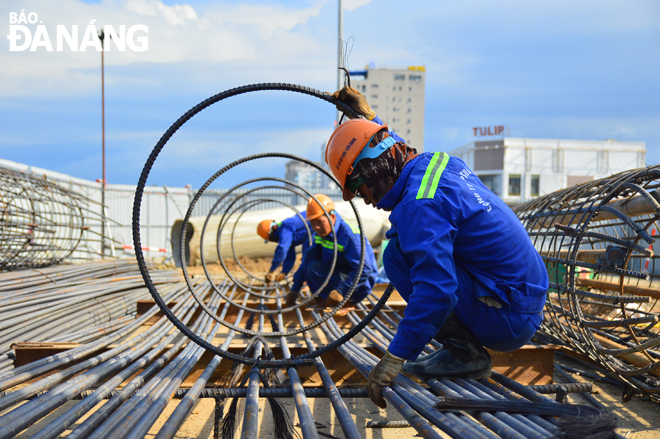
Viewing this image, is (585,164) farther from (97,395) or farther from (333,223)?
(97,395)

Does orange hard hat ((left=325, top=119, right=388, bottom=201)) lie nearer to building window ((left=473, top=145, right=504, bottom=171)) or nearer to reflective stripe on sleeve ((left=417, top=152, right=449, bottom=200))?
reflective stripe on sleeve ((left=417, top=152, right=449, bottom=200))

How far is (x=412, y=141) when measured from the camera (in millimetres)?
82000

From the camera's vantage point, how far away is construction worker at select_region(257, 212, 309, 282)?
27.1 ft

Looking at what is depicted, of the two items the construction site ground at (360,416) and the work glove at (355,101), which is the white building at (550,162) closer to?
the construction site ground at (360,416)

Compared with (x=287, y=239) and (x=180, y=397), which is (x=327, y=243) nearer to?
(x=287, y=239)

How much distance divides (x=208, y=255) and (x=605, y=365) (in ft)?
35.7

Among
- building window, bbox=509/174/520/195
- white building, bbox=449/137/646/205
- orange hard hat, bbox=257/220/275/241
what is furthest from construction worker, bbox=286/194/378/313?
building window, bbox=509/174/520/195

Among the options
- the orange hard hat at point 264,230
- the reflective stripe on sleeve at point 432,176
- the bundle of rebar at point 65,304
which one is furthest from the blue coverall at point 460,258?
the orange hard hat at point 264,230

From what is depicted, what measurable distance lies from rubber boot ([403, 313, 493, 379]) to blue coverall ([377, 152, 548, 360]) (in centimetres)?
6

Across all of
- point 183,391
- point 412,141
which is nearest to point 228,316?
point 183,391

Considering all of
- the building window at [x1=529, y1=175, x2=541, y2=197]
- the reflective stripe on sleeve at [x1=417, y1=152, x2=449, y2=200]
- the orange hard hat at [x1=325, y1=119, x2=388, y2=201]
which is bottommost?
the reflective stripe on sleeve at [x1=417, y1=152, x2=449, y2=200]

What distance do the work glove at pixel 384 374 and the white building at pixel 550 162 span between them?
155ft

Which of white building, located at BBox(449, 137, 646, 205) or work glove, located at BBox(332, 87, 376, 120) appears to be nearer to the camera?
work glove, located at BBox(332, 87, 376, 120)

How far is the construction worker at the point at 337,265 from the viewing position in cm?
574
